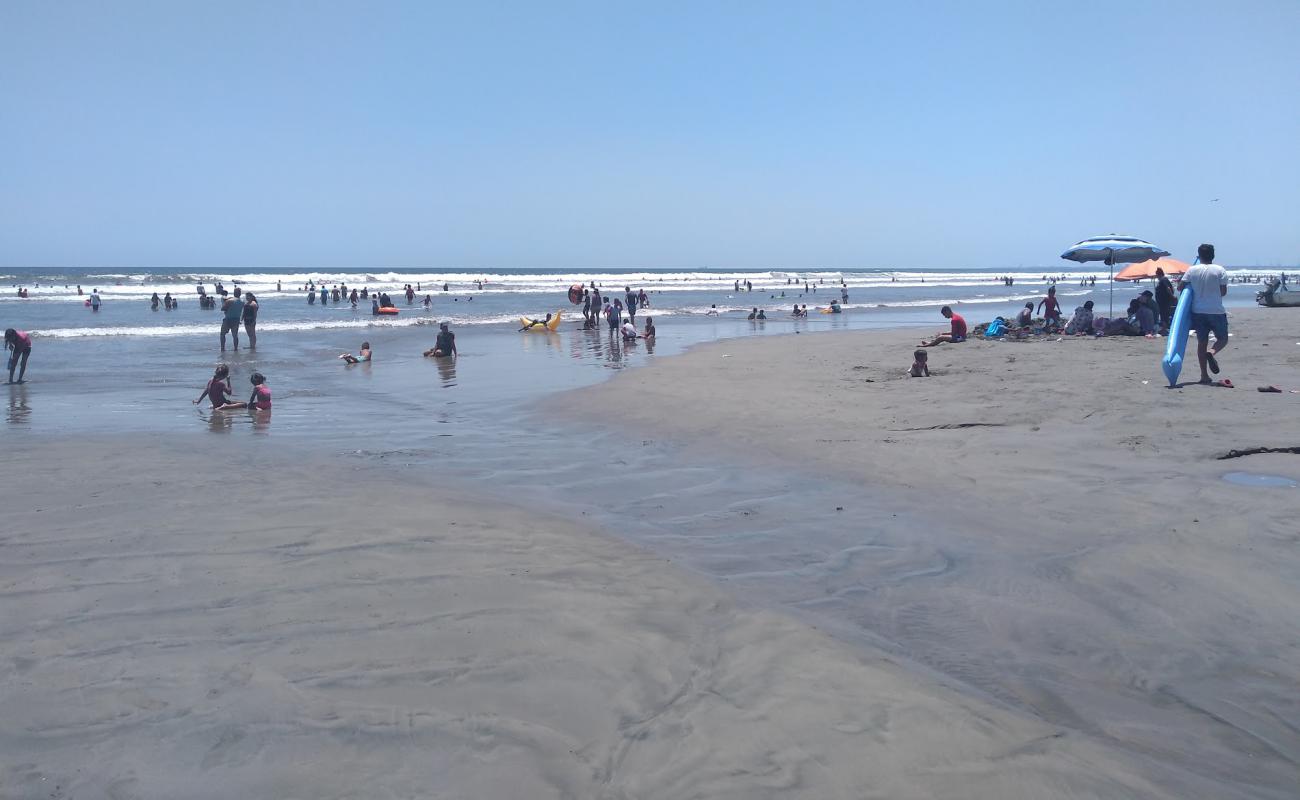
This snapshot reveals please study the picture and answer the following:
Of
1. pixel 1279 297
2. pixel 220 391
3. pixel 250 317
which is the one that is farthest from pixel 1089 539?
pixel 1279 297

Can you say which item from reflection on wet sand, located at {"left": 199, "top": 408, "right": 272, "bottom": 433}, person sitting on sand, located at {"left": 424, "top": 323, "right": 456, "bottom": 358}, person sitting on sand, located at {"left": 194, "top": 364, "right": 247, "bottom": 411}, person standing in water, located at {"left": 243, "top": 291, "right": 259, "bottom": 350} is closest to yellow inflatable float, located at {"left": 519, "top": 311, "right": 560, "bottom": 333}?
person sitting on sand, located at {"left": 424, "top": 323, "right": 456, "bottom": 358}

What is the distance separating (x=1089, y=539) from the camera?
251 inches

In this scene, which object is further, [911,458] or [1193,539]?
[911,458]

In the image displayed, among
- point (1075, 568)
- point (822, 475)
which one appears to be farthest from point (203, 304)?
point (1075, 568)

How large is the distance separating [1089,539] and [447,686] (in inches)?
185

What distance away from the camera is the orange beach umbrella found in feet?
73.9

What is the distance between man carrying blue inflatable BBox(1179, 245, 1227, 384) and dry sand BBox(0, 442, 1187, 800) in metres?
9.33

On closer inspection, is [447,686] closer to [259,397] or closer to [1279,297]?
[259,397]

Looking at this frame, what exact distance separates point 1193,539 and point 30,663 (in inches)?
286

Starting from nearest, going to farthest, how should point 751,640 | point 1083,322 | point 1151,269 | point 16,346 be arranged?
point 751,640
point 16,346
point 1083,322
point 1151,269

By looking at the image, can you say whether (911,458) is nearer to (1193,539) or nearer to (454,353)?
(1193,539)

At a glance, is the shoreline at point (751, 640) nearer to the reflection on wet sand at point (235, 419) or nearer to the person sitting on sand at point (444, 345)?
the reflection on wet sand at point (235, 419)

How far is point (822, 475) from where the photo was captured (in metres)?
8.93

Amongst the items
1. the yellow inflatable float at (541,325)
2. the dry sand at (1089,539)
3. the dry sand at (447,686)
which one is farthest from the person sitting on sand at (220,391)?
the yellow inflatable float at (541,325)
